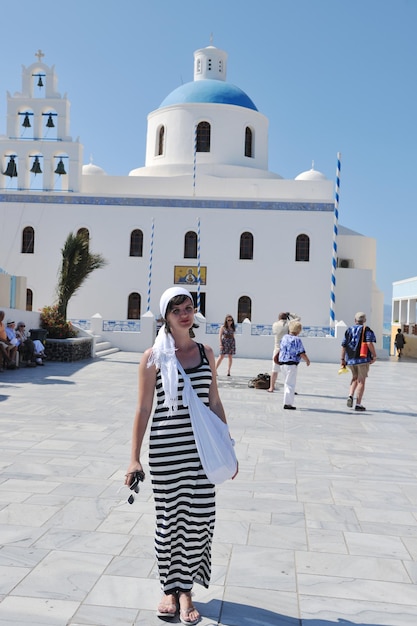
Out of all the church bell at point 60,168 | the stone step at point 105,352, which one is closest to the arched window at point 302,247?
the stone step at point 105,352

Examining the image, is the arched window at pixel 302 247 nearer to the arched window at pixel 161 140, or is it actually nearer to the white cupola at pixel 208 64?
the arched window at pixel 161 140

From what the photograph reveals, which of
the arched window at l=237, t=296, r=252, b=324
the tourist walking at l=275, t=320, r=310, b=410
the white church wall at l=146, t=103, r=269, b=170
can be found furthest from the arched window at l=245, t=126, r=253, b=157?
the tourist walking at l=275, t=320, r=310, b=410

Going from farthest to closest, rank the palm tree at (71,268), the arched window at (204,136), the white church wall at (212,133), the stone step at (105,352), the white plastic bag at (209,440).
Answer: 1. the arched window at (204,136)
2. the white church wall at (212,133)
3. the stone step at (105,352)
4. the palm tree at (71,268)
5. the white plastic bag at (209,440)

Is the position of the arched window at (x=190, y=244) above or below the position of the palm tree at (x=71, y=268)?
above

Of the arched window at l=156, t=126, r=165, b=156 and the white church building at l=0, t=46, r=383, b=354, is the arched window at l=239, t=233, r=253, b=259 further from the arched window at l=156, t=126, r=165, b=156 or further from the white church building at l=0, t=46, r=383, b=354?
the arched window at l=156, t=126, r=165, b=156

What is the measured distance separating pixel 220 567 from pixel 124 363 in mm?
11950

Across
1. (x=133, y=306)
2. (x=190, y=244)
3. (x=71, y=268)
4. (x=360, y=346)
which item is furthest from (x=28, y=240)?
(x=360, y=346)

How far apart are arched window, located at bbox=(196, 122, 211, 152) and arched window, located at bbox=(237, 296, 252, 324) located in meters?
6.96

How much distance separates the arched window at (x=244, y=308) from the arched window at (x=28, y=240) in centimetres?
819

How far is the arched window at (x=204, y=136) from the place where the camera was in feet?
85.8

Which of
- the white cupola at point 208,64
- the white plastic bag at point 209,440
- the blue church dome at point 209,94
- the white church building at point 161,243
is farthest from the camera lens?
the white cupola at point 208,64

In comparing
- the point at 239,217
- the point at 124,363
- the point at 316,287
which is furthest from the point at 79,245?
the point at 316,287

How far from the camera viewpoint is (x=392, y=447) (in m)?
6.59

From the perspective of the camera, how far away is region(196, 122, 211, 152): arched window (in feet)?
85.8
